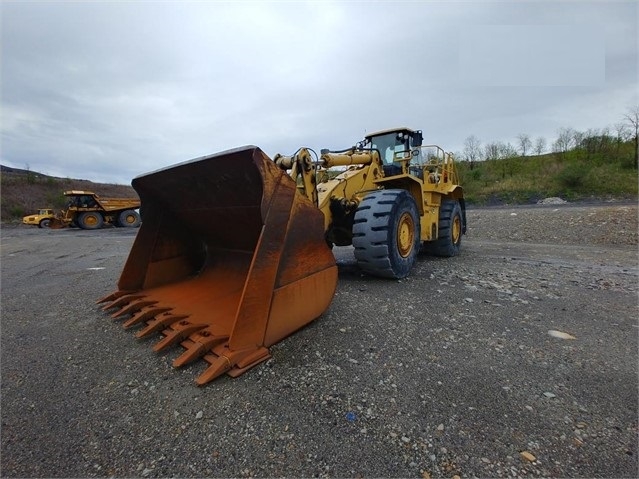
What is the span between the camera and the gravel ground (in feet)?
4.68

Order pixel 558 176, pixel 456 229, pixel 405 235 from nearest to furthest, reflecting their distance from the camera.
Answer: pixel 405 235 → pixel 456 229 → pixel 558 176

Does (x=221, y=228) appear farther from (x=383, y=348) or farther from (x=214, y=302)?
(x=383, y=348)

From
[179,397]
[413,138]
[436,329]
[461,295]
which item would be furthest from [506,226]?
[179,397]

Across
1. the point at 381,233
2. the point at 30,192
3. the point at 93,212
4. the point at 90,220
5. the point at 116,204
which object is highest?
the point at 30,192

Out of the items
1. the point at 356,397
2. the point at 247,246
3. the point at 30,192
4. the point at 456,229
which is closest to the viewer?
the point at 356,397

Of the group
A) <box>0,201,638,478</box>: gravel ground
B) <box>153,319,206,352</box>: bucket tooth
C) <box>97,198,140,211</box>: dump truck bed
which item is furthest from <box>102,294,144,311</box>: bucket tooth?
<box>97,198,140,211</box>: dump truck bed

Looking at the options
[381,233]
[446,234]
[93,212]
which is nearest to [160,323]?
[381,233]

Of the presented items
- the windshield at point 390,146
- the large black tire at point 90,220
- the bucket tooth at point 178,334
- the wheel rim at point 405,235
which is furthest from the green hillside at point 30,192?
A: the bucket tooth at point 178,334

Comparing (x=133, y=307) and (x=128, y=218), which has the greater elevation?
(x=128, y=218)

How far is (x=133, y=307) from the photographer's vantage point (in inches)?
115

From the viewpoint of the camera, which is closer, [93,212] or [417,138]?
[417,138]

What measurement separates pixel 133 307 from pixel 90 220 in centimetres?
2114

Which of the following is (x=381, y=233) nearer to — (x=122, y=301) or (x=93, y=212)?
(x=122, y=301)

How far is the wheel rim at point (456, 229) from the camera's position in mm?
6563
